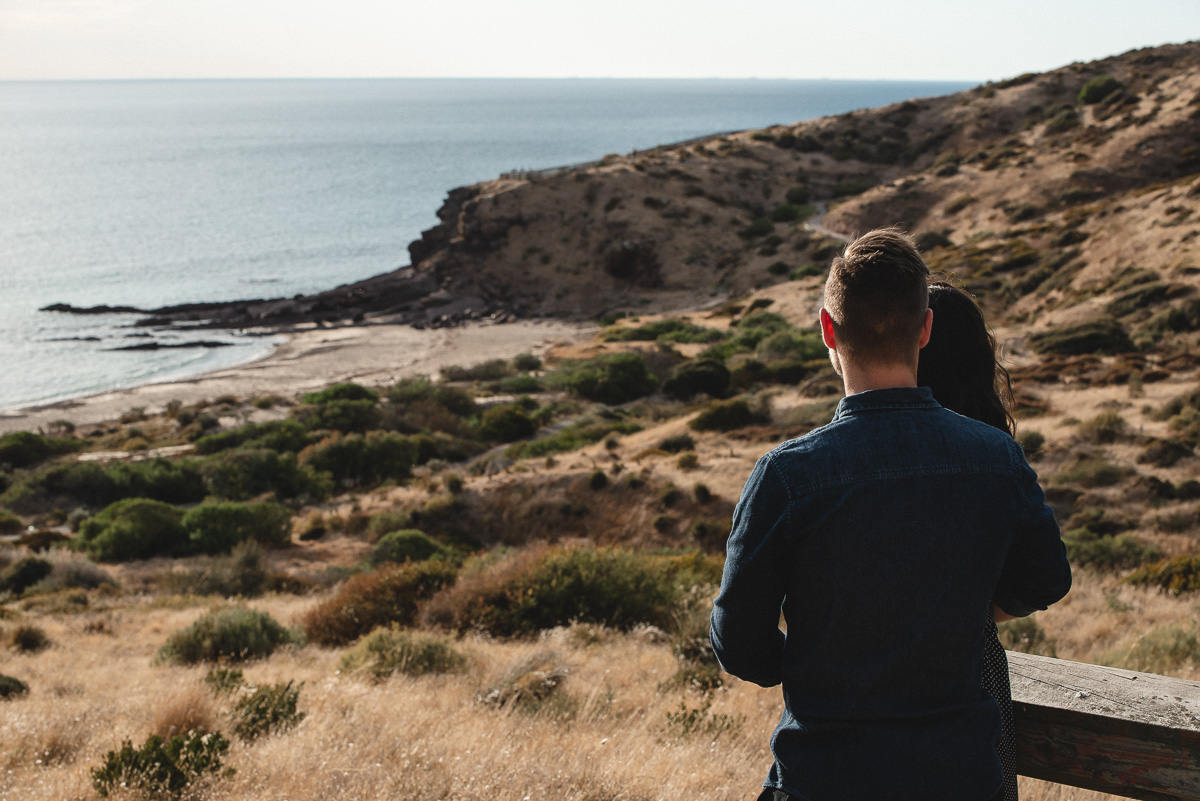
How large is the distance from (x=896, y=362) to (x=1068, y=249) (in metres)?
39.9

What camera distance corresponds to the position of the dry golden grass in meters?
4.13

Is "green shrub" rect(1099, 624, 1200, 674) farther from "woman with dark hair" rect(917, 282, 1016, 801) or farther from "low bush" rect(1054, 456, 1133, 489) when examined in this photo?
"low bush" rect(1054, 456, 1133, 489)

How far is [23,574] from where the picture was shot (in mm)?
15352

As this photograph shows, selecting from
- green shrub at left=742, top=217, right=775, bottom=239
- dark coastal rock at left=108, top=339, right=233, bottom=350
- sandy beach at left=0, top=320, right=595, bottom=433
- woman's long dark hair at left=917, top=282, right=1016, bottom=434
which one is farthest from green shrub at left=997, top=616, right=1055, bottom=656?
green shrub at left=742, top=217, right=775, bottom=239

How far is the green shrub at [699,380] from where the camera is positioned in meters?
29.0

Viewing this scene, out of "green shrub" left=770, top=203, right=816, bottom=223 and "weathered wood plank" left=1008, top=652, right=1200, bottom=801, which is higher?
"green shrub" left=770, top=203, right=816, bottom=223

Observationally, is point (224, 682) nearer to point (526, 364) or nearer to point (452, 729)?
point (452, 729)

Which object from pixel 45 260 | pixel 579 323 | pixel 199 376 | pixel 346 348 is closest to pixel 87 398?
pixel 199 376

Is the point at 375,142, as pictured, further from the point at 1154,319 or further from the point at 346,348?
the point at 1154,319

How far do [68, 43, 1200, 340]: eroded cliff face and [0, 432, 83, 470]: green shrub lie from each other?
2693 centimetres

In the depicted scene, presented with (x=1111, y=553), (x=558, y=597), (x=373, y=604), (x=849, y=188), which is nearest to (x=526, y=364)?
(x=373, y=604)

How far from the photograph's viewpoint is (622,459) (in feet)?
68.5

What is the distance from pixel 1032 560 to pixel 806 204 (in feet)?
214

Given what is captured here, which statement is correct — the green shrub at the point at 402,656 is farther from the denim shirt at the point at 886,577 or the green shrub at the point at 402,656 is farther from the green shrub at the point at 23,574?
the green shrub at the point at 23,574
